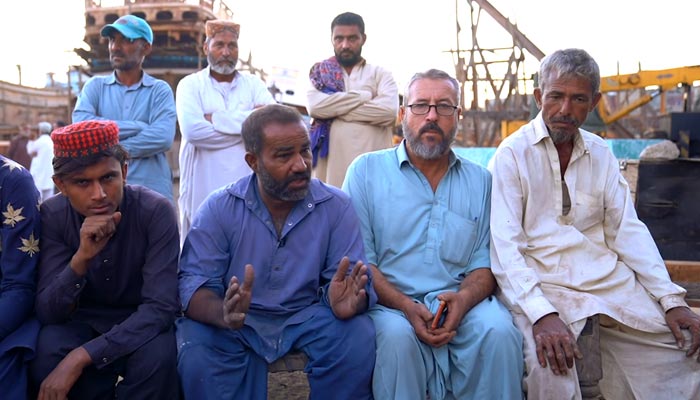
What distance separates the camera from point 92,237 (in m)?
2.44

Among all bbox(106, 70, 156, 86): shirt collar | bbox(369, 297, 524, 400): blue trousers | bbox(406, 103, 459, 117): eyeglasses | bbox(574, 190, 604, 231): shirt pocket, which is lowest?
bbox(369, 297, 524, 400): blue trousers

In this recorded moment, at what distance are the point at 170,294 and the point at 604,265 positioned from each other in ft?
6.76

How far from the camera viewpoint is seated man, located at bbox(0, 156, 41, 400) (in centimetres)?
246

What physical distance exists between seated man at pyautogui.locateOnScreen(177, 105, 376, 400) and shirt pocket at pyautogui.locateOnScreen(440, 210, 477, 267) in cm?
45

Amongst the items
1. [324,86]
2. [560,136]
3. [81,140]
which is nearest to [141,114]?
[324,86]

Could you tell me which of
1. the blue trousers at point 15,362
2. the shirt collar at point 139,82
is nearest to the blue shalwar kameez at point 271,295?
the blue trousers at point 15,362

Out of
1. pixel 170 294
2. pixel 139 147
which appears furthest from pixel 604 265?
pixel 139 147

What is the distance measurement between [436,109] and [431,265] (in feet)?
2.63

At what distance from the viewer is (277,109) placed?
9.41ft

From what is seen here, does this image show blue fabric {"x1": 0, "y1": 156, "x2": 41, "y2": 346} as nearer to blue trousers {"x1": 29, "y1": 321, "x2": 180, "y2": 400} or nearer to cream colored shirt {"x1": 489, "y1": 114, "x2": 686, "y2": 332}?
blue trousers {"x1": 29, "y1": 321, "x2": 180, "y2": 400}

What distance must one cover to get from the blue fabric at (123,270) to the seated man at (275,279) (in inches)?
4.4

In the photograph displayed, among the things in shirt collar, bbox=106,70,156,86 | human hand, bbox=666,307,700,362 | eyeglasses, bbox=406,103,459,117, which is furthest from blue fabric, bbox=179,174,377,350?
shirt collar, bbox=106,70,156,86

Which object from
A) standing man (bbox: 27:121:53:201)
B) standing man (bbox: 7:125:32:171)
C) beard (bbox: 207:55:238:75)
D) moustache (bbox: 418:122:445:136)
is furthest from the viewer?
standing man (bbox: 7:125:32:171)

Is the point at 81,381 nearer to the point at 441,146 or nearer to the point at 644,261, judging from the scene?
the point at 441,146
